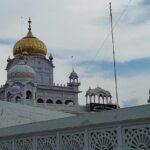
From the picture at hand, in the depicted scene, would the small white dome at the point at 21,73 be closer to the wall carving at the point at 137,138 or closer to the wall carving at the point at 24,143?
the wall carving at the point at 24,143

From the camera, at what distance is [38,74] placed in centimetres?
3806

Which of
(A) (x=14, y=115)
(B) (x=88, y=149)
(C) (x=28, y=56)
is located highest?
(C) (x=28, y=56)

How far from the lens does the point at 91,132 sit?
18.0ft

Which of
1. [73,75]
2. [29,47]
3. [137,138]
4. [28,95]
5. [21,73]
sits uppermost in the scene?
[29,47]

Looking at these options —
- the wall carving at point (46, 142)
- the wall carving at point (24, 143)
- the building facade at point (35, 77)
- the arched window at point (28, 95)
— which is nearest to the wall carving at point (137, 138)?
the wall carving at point (46, 142)

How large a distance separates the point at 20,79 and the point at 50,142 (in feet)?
87.6

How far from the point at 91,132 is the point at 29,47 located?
33923mm

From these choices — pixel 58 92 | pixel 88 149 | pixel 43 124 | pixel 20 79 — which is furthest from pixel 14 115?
pixel 58 92

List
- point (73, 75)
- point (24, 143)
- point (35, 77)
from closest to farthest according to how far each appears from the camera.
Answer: point (24, 143) → point (35, 77) → point (73, 75)

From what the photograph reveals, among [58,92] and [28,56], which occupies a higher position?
[28,56]

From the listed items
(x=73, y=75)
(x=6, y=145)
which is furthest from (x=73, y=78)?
(x=6, y=145)

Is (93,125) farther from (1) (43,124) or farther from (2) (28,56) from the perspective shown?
(2) (28,56)

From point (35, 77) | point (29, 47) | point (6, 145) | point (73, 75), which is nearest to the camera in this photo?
point (6, 145)

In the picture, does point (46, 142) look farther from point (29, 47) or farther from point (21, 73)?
point (29, 47)
